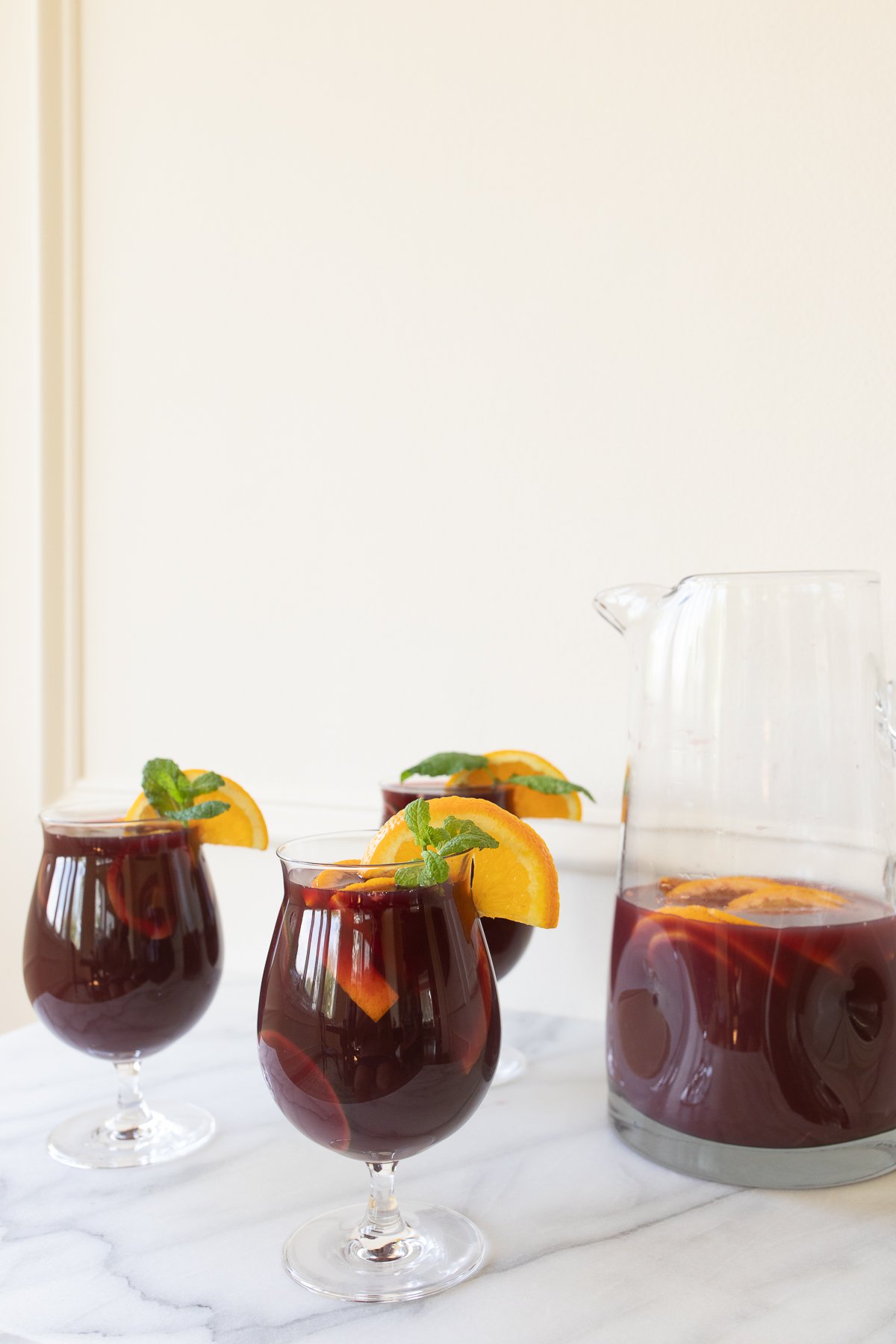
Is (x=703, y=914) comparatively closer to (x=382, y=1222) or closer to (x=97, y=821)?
(x=382, y=1222)

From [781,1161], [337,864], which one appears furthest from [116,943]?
[781,1161]

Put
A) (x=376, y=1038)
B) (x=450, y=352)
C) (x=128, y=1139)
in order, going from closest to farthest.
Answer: (x=376, y=1038) < (x=128, y=1139) < (x=450, y=352)

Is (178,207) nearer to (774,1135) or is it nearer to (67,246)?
(67,246)

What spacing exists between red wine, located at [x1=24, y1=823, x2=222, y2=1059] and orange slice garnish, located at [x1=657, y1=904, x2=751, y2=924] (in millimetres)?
346

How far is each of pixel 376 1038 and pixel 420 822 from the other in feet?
0.39

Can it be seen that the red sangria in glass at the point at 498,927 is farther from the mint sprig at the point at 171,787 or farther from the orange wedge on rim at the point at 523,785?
the mint sprig at the point at 171,787

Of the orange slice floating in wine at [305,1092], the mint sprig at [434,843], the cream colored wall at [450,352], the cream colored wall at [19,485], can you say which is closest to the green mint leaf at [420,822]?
the mint sprig at [434,843]

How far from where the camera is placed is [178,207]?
4.39ft

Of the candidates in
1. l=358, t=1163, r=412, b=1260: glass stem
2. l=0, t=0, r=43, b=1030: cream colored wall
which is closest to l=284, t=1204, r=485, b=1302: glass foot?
l=358, t=1163, r=412, b=1260: glass stem

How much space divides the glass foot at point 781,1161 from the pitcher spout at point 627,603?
357 mm

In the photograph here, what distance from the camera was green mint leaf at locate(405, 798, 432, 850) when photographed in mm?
638

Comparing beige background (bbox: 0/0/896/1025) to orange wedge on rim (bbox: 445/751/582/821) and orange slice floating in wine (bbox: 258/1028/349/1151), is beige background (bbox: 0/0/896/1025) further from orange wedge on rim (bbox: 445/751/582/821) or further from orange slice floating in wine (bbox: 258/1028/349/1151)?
orange slice floating in wine (bbox: 258/1028/349/1151)

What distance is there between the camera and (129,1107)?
83 centimetres

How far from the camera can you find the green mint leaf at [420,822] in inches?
25.1
